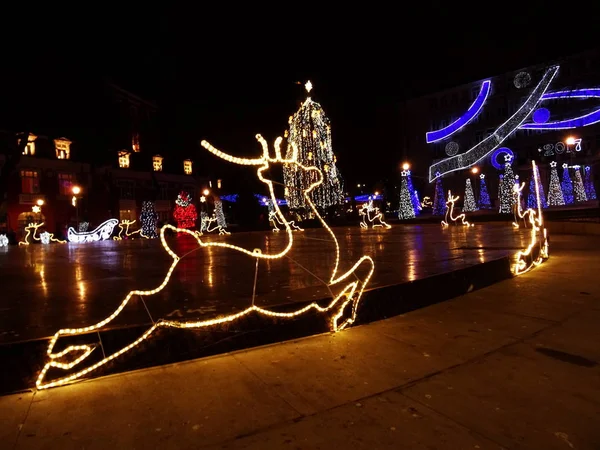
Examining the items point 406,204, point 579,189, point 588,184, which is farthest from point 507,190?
point 588,184

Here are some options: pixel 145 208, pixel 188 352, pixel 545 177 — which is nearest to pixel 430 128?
pixel 545 177

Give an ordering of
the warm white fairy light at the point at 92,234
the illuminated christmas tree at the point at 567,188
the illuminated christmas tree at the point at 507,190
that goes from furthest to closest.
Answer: the illuminated christmas tree at the point at 567,188
the illuminated christmas tree at the point at 507,190
the warm white fairy light at the point at 92,234

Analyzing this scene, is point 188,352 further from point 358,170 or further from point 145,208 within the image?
point 358,170

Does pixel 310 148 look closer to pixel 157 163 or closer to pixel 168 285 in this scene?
pixel 168 285

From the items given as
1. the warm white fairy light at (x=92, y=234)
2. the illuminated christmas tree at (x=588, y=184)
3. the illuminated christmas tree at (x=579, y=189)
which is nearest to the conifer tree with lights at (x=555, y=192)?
the illuminated christmas tree at (x=579, y=189)

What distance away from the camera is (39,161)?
3597 centimetres

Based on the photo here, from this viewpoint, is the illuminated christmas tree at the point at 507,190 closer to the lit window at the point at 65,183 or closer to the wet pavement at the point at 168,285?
the wet pavement at the point at 168,285

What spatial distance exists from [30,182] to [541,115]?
155ft

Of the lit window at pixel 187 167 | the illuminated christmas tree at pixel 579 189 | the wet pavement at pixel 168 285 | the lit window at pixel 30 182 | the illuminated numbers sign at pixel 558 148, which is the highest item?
the lit window at pixel 187 167

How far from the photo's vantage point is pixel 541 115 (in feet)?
135

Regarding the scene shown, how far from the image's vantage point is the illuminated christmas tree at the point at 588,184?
119 ft

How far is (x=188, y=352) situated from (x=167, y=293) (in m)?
2.51

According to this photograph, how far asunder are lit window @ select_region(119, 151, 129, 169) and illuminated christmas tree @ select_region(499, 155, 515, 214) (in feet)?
123

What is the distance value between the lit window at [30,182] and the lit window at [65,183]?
6.81 ft
